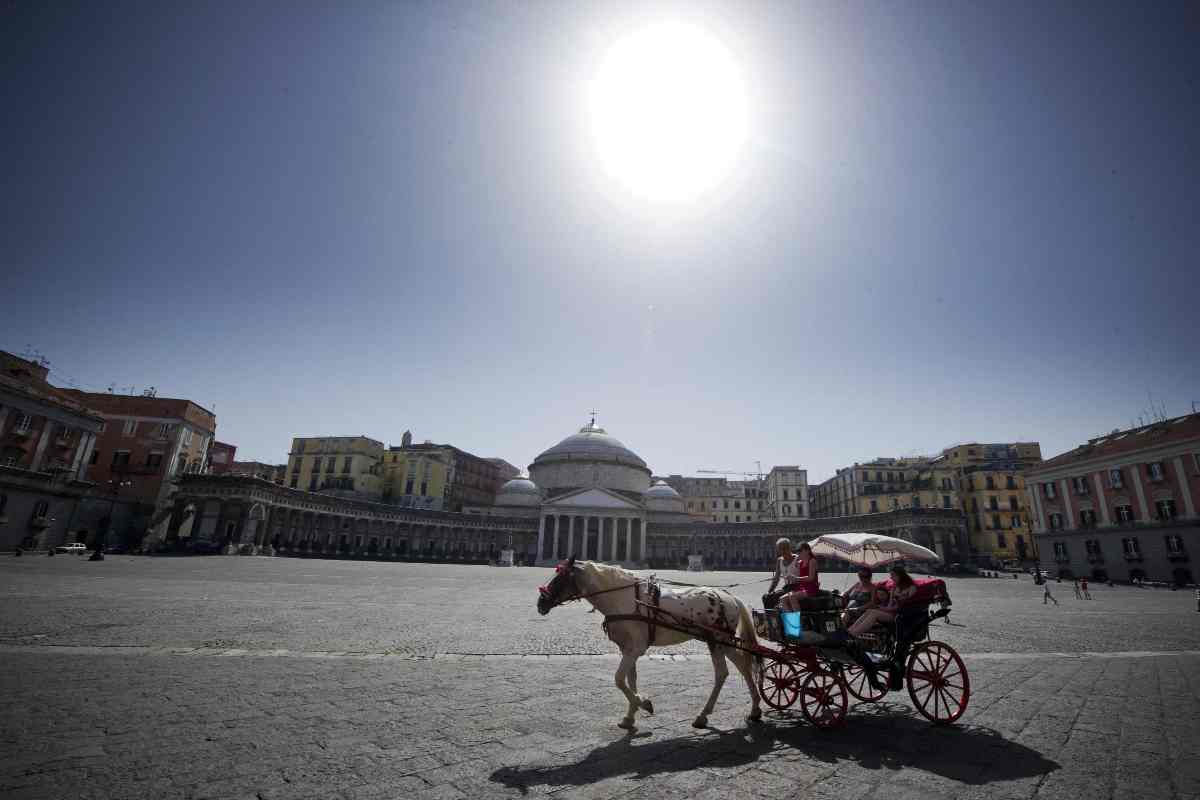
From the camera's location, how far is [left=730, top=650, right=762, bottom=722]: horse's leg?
250 inches

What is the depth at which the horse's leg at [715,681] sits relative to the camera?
19.8ft

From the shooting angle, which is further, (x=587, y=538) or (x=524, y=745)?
A: (x=587, y=538)

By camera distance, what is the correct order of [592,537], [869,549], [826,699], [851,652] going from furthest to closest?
[592,537]
[869,549]
[851,652]
[826,699]

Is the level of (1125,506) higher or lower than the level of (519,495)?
lower

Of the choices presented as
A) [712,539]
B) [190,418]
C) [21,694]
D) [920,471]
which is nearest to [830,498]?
[920,471]

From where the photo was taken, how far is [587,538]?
7512 cm

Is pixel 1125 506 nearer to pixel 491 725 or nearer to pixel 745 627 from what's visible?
pixel 745 627

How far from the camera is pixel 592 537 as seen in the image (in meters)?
75.8

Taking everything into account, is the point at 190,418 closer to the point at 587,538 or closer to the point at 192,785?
the point at 587,538

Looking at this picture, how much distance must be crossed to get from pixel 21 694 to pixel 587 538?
233 ft

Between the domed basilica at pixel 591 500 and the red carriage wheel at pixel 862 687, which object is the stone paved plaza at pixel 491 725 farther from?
the domed basilica at pixel 591 500

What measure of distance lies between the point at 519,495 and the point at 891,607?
266ft

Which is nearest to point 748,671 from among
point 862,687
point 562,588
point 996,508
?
point 862,687

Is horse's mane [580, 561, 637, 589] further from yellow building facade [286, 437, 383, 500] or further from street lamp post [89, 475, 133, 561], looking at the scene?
yellow building facade [286, 437, 383, 500]
